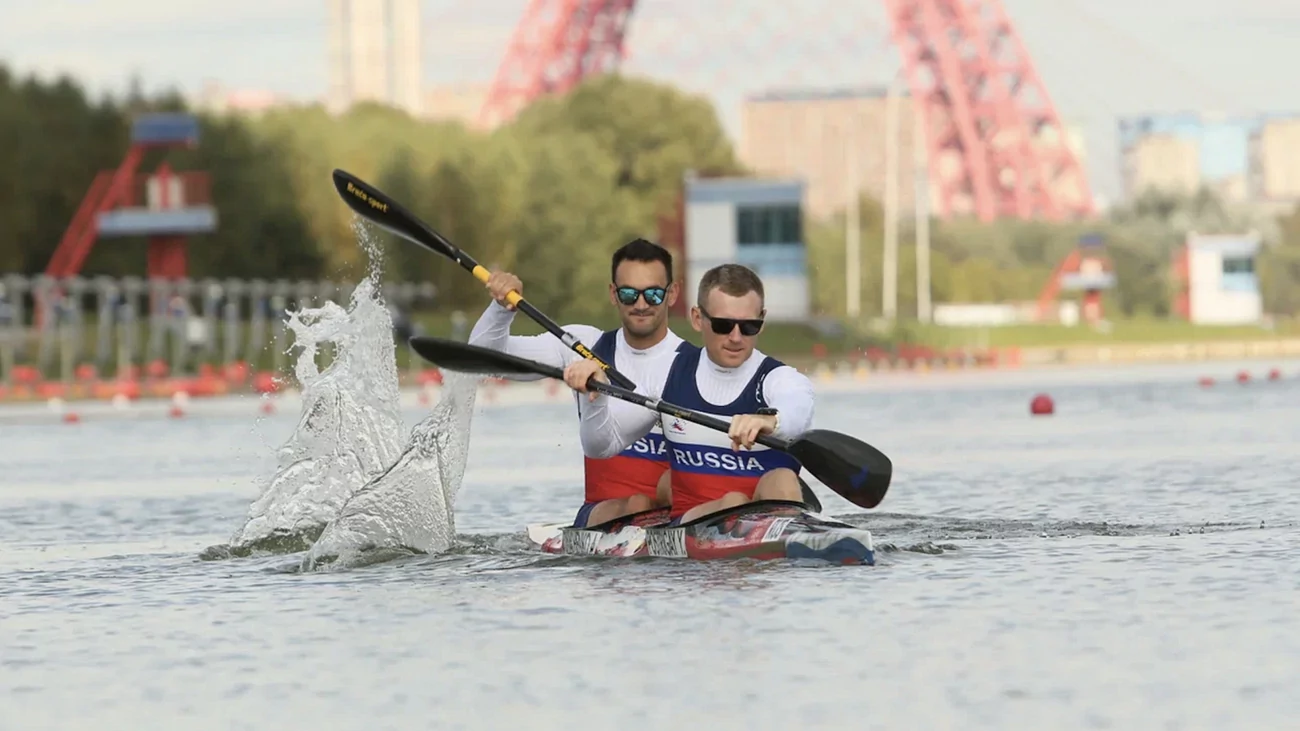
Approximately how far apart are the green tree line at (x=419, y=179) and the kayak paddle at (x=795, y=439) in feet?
176

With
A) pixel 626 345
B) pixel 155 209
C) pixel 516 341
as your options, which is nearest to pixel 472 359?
pixel 516 341

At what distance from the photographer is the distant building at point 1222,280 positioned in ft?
445

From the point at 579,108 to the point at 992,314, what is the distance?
22619 mm

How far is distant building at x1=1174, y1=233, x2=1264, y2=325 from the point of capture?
136m

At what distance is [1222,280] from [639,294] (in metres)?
127

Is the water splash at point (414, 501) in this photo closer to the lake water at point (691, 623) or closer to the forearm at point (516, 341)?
the lake water at point (691, 623)

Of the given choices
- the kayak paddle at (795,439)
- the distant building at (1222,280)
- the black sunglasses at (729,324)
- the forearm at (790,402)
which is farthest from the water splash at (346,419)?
the distant building at (1222,280)

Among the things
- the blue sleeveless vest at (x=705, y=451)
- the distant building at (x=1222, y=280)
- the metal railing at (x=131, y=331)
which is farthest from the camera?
the distant building at (x=1222, y=280)

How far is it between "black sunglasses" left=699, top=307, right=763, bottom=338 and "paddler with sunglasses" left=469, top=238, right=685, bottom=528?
0.36m

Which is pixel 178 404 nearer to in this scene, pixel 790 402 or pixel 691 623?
pixel 790 402

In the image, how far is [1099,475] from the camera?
24266mm

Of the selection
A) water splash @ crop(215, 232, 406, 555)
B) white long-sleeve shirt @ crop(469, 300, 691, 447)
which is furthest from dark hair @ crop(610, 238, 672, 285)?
water splash @ crop(215, 232, 406, 555)

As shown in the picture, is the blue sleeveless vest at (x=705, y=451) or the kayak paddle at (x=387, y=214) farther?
the kayak paddle at (x=387, y=214)

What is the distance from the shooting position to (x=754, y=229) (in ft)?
295
